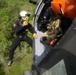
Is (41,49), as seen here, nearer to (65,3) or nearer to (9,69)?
(65,3)

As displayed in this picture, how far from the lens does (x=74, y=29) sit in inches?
121

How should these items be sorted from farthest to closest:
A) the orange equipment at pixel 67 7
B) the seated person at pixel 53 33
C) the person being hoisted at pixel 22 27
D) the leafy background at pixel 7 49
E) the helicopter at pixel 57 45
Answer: the leafy background at pixel 7 49 < the person being hoisted at pixel 22 27 < the seated person at pixel 53 33 < the orange equipment at pixel 67 7 < the helicopter at pixel 57 45

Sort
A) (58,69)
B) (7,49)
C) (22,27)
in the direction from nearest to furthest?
1. (58,69)
2. (22,27)
3. (7,49)

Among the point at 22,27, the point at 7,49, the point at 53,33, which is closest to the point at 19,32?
the point at 22,27

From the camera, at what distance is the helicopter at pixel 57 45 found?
3.11 m

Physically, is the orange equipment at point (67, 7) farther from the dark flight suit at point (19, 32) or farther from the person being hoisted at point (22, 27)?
the dark flight suit at point (19, 32)

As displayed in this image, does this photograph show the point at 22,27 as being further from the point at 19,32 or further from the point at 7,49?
the point at 7,49

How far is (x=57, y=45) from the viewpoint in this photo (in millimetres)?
3387

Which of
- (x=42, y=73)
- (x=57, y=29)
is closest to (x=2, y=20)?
(x=57, y=29)

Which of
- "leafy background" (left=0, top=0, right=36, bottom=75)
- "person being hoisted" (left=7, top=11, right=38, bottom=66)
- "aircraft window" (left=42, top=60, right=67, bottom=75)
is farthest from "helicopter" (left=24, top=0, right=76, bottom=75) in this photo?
"leafy background" (left=0, top=0, right=36, bottom=75)

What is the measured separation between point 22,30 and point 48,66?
2.36m

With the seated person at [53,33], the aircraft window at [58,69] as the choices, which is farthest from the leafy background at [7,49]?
the aircraft window at [58,69]

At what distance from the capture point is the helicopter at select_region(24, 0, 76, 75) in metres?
3.11

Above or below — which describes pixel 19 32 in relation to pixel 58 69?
below
